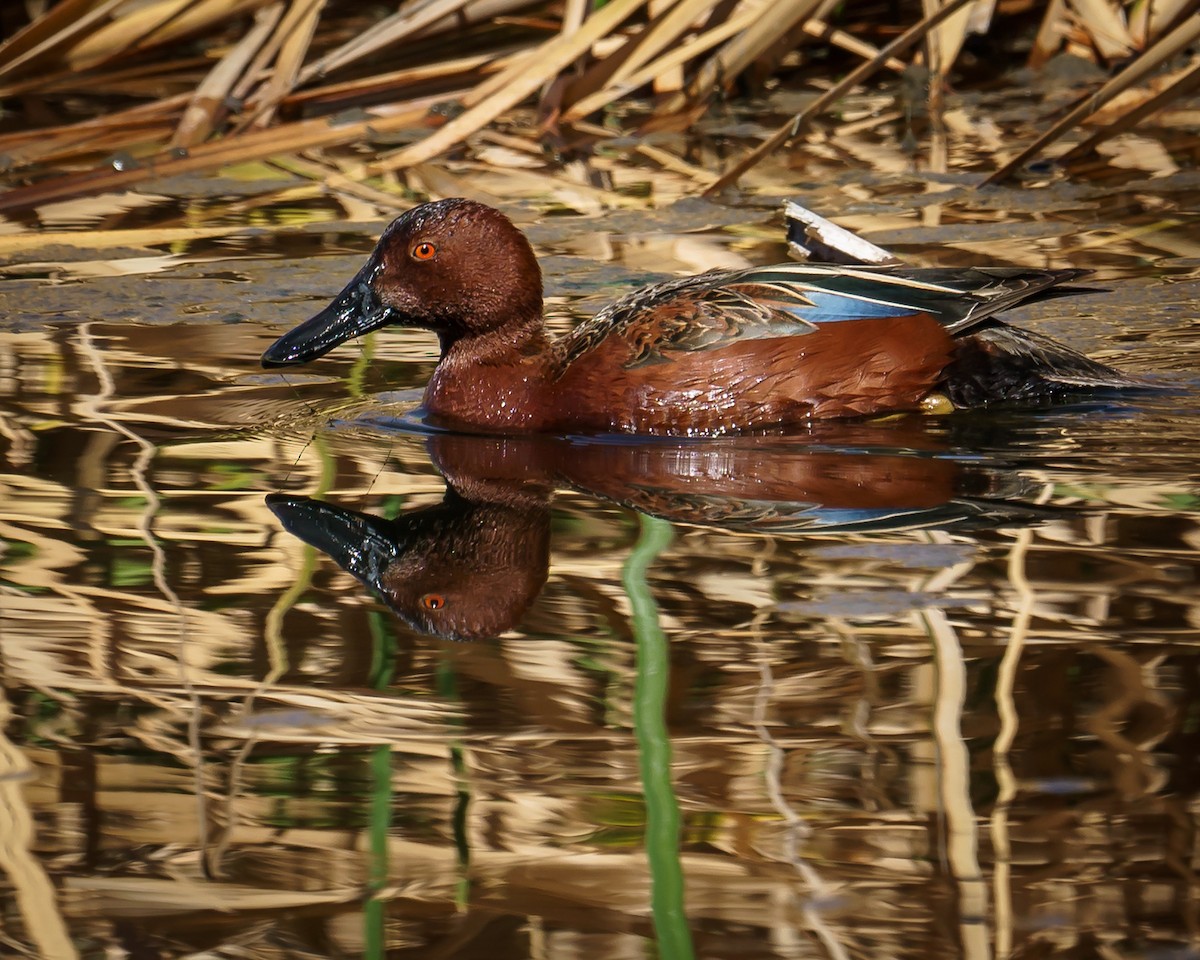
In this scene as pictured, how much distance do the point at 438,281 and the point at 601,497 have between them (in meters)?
1.41

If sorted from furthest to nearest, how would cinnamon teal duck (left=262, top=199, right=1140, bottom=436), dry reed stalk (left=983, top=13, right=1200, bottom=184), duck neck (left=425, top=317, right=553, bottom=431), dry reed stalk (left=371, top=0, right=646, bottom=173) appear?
dry reed stalk (left=371, top=0, right=646, bottom=173) → dry reed stalk (left=983, top=13, right=1200, bottom=184) → duck neck (left=425, top=317, right=553, bottom=431) → cinnamon teal duck (left=262, top=199, right=1140, bottom=436)

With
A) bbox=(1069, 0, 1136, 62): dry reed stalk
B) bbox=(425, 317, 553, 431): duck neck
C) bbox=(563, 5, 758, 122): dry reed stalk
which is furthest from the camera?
bbox=(1069, 0, 1136, 62): dry reed stalk

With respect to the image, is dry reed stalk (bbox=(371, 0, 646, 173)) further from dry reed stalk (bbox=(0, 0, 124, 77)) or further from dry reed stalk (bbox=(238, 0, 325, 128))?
dry reed stalk (bbox=(0, 0, 124, 77))

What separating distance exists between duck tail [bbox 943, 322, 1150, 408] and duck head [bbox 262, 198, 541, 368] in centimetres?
131

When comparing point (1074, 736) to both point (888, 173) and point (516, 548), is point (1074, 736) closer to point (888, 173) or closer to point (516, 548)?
point (516, 548)

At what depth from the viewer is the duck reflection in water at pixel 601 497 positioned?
3834mm

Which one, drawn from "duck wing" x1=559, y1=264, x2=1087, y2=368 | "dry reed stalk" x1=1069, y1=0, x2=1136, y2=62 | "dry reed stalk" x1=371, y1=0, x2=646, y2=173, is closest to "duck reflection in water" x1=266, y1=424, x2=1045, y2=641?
"duck wing" x1=559, y1=264, x2=1087, y2=368

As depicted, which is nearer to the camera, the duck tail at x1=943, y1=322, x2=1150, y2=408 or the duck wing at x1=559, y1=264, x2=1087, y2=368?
the duck wing at x1=559, y1=264, x2=1087, y2=368

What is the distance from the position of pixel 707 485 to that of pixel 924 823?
206cm

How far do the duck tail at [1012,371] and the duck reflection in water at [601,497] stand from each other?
35 centimetres

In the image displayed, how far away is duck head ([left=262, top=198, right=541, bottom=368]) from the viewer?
18.7 ft

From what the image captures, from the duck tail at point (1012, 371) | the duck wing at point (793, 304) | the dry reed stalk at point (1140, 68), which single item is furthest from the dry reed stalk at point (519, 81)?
the duck tail at point (1012, 371)

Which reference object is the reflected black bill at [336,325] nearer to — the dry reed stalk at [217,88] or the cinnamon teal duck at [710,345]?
the cinnamon teal duck at [710,345]

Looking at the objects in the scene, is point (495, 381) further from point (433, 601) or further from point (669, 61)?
point (669, 61)
